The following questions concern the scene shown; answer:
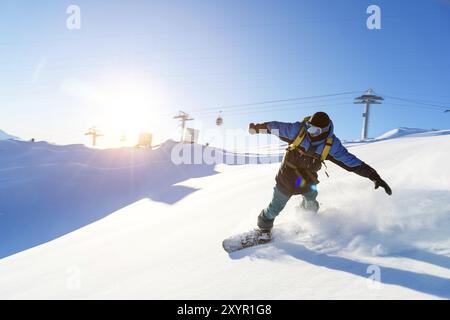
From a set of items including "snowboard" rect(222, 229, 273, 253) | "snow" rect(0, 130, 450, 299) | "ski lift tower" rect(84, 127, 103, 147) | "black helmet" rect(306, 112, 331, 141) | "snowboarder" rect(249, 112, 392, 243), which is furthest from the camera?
"ski lift tower" rect(84, 127, 103, 147)

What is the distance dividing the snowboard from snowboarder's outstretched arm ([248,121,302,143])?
4.48 ft

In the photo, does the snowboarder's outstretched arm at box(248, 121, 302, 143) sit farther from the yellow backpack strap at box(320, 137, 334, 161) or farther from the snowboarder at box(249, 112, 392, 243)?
the yellow backpack strap at box(320, 137, 334, 161)

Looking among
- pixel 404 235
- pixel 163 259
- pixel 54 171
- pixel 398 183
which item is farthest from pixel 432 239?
pixel 54 171

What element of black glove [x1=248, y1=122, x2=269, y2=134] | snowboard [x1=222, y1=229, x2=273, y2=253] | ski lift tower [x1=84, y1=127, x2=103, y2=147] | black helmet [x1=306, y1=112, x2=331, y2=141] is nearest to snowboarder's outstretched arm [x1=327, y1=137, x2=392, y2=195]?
black helmet [x1=306, y1=112, x2=331, y2=141]

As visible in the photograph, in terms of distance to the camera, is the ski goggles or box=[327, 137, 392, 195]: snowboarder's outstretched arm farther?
box=[327, 137, 392, 195]: snowboarder's outstretched arm

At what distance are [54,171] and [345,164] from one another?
66.9 ft

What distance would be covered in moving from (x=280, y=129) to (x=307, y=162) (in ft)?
1.93

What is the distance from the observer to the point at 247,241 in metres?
3.79

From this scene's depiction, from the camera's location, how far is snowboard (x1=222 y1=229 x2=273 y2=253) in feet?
12.4

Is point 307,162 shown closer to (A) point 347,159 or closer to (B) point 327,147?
(B) point 327,147

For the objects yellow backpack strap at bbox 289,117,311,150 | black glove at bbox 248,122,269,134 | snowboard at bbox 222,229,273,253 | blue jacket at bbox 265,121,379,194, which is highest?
black glove at bbox 248,122,269,134

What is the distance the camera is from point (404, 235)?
3.19 metres
